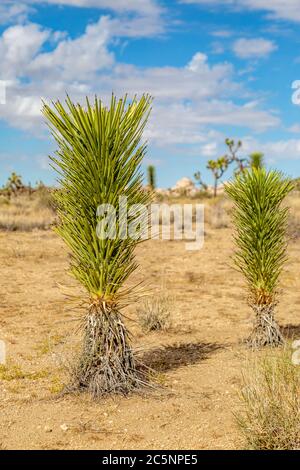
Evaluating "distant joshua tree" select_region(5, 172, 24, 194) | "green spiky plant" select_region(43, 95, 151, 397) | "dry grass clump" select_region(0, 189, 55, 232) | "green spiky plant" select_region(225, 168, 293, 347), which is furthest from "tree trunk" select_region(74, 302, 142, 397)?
"distant joshua tree" select_region(5, 172, 24, 194)

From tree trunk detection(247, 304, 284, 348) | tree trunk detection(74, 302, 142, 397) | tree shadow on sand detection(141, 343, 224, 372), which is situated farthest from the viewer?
tree trunk detection(247, 304, 284, 348)

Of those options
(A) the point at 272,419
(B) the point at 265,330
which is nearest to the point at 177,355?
(B) the point at 265,330

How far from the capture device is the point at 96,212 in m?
5.86

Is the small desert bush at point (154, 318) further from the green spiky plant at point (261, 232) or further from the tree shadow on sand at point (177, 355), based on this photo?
the green spiky plant at point (261, 232)

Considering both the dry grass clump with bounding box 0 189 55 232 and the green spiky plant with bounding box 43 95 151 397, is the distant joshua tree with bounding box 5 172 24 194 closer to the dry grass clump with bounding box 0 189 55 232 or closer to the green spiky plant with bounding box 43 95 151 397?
the dry grass clump with bounding box 0 189 55 232

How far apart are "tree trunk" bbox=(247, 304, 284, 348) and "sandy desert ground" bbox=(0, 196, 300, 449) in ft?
0.79

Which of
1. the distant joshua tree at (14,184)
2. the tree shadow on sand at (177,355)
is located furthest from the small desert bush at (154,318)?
the distant joshua tree at (14,184)

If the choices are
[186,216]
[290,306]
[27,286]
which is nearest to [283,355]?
[290,306]

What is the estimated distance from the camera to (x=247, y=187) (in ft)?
24.5

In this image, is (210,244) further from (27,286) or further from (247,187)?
(247,187)

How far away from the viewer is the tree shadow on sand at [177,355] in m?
7.12

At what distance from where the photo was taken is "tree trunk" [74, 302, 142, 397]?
5918 mm

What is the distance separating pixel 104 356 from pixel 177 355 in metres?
1.82
